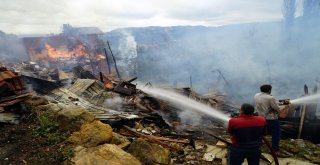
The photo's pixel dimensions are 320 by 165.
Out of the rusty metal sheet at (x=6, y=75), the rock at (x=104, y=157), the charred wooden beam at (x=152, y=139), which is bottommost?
the charred wooden beam at (x=152, y=139)

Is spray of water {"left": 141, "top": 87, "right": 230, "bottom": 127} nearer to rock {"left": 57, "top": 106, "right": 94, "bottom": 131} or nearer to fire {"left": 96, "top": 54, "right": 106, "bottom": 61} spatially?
rock {"left": 57, "top": 106, "right": 94, "bottom": 131}

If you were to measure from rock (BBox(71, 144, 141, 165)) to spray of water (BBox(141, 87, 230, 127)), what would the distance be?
24.0 ft

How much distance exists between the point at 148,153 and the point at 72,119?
2.39m

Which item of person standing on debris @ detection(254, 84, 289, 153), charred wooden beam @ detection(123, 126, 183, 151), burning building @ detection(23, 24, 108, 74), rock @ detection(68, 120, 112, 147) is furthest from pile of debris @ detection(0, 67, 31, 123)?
burning building @ detection(23, 24, 108, 74)

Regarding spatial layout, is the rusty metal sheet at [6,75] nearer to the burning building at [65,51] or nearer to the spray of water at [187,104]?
the spray of water at [187,104]

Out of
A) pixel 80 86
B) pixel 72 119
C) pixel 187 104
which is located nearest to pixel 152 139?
pixel 72 119

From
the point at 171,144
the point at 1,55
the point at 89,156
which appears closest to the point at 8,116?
the point at 89,156

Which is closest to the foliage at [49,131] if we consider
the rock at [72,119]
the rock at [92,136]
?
the rock at [72,119]

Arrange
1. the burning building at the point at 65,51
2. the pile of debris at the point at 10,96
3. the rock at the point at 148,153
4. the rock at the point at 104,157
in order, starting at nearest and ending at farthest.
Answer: the rock at the point at 104,157 < the rock at the point at 148,153 < the pile of debris at the point at 10,96 < the burning building at the point at 65,51

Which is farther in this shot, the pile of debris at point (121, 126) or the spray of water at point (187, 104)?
the spray of water at point (187, 104)

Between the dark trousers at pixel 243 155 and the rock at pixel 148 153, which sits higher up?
the dark trousers at pixel 243 155

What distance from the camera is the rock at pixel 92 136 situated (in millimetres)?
6410

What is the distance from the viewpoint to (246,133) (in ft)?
16.3

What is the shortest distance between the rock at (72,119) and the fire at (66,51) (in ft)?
100
